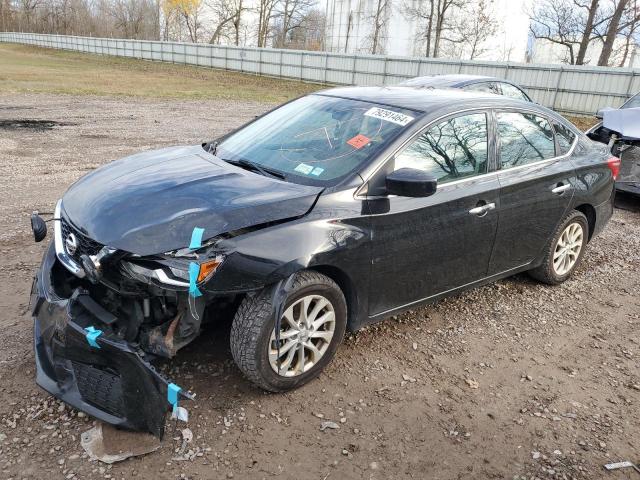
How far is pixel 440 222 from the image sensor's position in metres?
3.57

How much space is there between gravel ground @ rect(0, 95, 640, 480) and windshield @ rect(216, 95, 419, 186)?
3.84ft

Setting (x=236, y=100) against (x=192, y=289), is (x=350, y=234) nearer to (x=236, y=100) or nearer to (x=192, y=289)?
(x=192, y=289)

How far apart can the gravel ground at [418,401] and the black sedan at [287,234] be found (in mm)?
225

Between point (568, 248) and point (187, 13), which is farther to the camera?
point (187, 13)

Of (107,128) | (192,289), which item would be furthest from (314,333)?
(107,128)

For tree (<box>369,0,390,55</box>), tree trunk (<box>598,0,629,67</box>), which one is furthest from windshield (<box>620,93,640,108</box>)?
tree (<box>369,0,390,55</box>)

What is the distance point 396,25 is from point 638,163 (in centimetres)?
5485

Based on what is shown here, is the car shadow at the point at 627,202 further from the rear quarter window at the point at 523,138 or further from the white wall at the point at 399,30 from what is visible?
the white wall at the point at 399,30

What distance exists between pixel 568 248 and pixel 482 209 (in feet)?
5.01

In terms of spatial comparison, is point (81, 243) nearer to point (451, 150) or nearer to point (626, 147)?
point (451, 150)

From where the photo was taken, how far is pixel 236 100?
20594 millimetres

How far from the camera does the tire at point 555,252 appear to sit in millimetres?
4617

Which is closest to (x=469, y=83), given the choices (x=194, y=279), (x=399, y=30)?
(x=194, y=279)

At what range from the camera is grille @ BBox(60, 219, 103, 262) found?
9.20 ft
